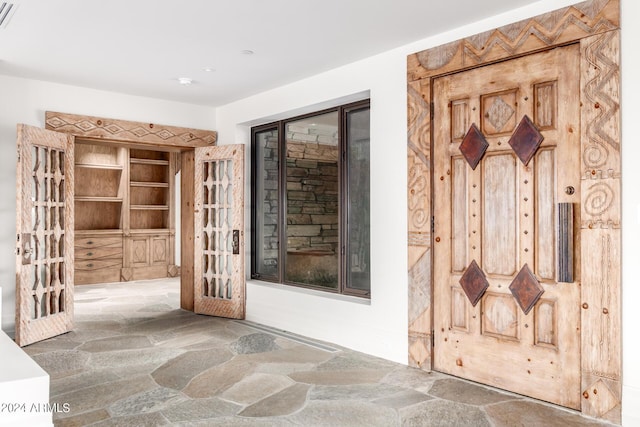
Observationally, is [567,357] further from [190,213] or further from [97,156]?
[97,156]

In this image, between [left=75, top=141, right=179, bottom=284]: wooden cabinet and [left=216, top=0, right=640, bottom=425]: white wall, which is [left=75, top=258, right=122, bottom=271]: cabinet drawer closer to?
[left=75, top=141, right=179, bottom=284]: wooden cabinet

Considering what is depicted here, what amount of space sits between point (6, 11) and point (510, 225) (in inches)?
144

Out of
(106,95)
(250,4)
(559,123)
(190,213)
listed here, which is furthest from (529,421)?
(106,95)

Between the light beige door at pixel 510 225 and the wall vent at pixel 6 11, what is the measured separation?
297cm

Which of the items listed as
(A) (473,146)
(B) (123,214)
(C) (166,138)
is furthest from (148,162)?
(A) (473,146)

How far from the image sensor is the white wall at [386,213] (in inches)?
109

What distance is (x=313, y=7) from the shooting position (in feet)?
10.6

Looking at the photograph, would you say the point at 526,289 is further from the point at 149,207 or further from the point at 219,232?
the point at 149,207

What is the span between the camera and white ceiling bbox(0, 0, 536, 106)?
10.6 ft

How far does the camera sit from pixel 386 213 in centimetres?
411

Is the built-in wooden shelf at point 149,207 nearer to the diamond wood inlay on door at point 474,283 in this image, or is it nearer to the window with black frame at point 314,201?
the window with black frame at point 314,201

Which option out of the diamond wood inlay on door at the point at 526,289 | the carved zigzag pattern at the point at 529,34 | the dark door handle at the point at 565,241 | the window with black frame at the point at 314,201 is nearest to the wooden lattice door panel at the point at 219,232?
the window with black frame at the point at 314,201

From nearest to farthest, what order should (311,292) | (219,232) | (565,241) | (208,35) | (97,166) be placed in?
(565,241)
(208,35)
(311,292)
(219,232)
(97,166)
